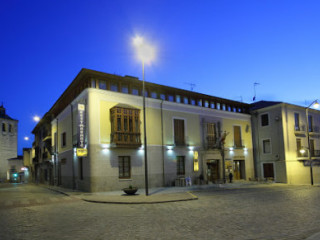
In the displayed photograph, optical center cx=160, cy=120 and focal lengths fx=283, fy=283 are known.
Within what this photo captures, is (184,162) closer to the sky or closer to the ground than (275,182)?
closer to the sky

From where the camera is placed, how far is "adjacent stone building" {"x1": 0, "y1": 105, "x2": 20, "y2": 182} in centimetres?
Result: 6681

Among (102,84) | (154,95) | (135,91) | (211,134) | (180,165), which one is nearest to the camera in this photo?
(102,84)

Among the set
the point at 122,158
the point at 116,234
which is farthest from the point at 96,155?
the point at 116,234

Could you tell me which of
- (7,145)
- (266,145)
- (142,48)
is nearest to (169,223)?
(142,48)

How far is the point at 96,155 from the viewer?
21812 millimetres

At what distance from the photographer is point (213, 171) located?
97.2 feet

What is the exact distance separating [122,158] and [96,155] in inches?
A: 95.3

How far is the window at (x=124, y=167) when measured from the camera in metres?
23.2

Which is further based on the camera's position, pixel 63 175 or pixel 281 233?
pixel 63 175

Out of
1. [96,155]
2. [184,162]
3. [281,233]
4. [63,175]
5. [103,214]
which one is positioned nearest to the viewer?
[281,233]

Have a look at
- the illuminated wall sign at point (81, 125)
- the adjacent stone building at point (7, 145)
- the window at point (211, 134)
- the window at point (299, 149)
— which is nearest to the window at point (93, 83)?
the illuminated wall sign at point (81, 125)

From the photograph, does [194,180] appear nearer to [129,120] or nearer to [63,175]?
[129,120]

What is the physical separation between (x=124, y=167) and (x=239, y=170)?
49.2ft

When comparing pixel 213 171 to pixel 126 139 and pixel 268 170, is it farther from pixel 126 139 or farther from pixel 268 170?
pixel 126 139
